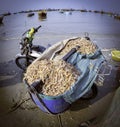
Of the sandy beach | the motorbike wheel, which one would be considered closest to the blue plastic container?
the sandy beach

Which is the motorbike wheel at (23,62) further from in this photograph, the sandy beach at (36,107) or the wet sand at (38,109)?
the wet sand at (38,109)

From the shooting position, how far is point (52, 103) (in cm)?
482

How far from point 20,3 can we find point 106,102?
111ft

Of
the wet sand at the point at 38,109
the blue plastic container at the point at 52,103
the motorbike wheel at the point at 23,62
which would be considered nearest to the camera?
the blue plastic container at the point at 52,103

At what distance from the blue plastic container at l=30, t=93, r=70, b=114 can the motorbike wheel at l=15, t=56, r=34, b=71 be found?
2.83 meters

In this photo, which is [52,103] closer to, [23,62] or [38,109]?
[38,109]

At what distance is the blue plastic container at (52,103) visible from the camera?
187 inches

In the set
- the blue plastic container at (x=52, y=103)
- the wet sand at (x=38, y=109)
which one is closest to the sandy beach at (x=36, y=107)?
the wet sand at (x=38, y=109)

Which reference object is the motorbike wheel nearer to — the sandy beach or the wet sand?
the sandy beach

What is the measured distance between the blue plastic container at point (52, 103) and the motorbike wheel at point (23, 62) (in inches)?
111

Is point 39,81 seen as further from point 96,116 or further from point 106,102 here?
point 106,102

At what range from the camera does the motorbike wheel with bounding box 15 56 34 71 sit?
7.62 m

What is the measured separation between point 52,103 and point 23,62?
3.91 meters

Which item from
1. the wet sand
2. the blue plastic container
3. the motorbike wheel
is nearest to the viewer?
the blue plastic container
